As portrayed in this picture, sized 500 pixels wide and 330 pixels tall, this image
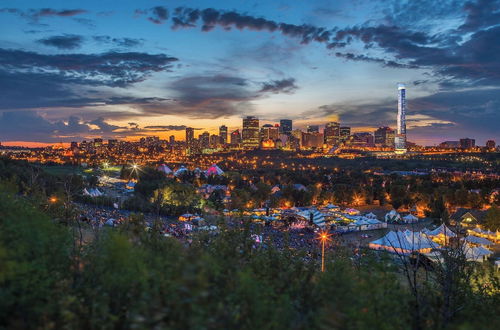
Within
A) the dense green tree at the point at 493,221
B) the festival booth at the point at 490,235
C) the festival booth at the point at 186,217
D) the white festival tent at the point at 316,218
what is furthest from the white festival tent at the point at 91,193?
the dense green tree at the point at 493,221

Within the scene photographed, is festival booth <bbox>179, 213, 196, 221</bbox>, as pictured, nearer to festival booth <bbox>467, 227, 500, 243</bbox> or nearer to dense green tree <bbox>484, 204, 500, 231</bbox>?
festival booth <bbox>467, 227, 500, 243</bbox>

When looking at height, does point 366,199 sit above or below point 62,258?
below

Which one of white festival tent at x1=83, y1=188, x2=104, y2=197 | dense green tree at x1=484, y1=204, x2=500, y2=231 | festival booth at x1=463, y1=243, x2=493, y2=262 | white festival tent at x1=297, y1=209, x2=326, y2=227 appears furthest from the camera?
white festival tent at x1=83, y1=188, x2=104, y2=197

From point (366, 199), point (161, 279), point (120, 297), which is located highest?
point (161, 279)

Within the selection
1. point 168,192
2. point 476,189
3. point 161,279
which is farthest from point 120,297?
point 476,189

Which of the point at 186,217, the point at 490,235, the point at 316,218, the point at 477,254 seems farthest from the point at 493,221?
the point at 186,217

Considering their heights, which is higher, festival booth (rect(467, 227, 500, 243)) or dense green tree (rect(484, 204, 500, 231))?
dense green tree (rect(484, 204, 500, 231))

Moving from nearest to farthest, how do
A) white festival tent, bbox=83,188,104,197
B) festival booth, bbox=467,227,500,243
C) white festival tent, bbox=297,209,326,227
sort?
festival booth, bbox=467,227,500,243 < white festival tent, bbox=297,209,326,227 < white festival tent, bbox=83,188,104,197

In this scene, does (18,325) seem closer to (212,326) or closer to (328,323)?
(212,326)

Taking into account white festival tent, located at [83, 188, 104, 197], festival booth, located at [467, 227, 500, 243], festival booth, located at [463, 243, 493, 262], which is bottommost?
festival booth, located at [467, 227, 500, 243]

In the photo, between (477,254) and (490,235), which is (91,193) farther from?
(490,235)

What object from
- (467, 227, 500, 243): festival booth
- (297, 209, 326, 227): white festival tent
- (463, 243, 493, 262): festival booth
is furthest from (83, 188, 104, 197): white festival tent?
(467, 227, 500, 243): festival booth
